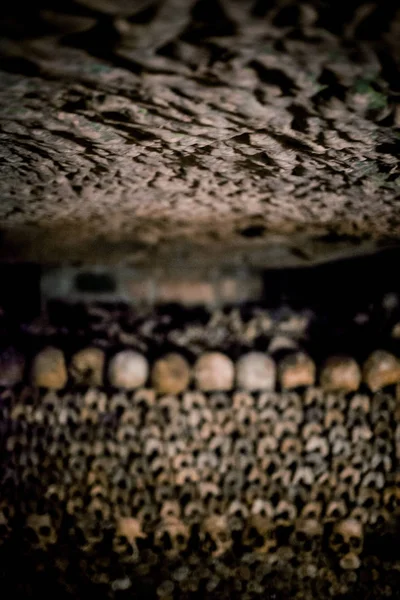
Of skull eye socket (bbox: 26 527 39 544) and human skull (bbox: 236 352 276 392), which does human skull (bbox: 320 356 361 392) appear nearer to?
human skull (bbox: 236 352 276 392)

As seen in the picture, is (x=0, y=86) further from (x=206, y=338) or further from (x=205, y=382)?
(x=206, y=338)

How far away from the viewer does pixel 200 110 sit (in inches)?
38.2

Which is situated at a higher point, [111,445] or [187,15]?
[187,15]

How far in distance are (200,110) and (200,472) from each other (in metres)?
2.04

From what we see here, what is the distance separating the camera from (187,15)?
67 centimetres

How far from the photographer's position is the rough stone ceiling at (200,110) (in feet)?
2.25

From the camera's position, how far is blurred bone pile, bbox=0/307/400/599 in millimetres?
2217

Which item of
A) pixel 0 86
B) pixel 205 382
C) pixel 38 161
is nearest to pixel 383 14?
pixel 0 86

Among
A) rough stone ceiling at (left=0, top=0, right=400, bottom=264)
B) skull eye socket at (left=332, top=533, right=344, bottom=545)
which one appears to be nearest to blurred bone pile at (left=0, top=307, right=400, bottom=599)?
skull eye socket at (left=332, top=533, right=344, bottom=545)

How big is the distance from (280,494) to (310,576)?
0.46 meters

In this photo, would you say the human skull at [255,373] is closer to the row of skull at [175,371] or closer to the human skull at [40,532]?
the row of skull at [175,371]

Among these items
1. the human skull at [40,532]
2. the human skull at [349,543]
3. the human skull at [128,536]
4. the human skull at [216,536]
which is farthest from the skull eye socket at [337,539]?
the human skull at [40,532]

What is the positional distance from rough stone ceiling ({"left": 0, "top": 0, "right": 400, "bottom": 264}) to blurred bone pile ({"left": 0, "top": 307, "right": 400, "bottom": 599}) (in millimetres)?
951

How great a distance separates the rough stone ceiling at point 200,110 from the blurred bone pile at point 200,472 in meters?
0.95
